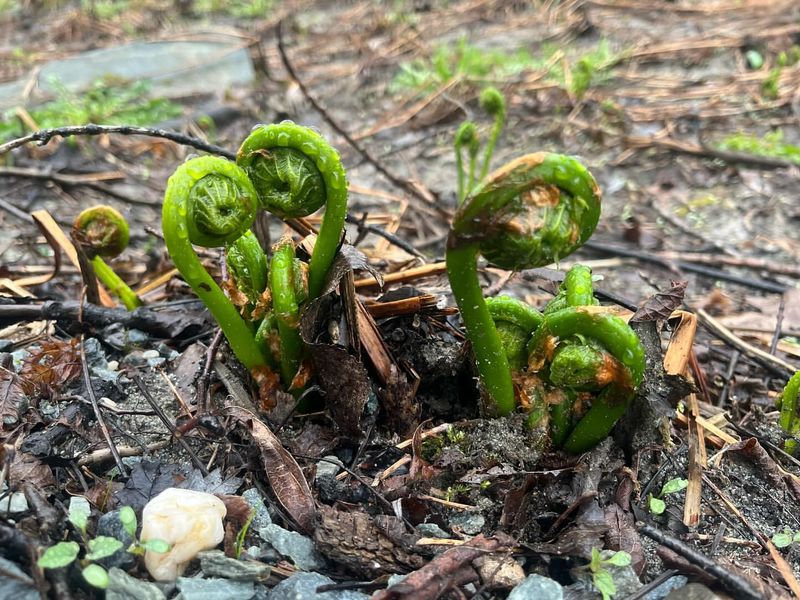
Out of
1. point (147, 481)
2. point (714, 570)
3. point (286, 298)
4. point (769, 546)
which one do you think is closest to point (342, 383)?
point (286, 298)

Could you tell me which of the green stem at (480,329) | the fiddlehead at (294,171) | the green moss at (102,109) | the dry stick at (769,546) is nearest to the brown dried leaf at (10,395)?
the fiddlehead at (294,171)

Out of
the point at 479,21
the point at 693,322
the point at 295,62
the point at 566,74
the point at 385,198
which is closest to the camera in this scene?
the point at 693,322

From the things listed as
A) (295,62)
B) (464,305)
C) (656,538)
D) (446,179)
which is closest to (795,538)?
(656,538)

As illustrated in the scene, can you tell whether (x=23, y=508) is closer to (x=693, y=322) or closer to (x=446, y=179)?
(x=693, y=322)

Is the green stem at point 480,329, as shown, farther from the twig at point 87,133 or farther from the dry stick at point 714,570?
the twig at point 87,133

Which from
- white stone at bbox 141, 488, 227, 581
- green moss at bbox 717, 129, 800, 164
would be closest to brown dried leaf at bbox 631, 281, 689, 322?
white stone at bbox 141, 488, 227, 581
